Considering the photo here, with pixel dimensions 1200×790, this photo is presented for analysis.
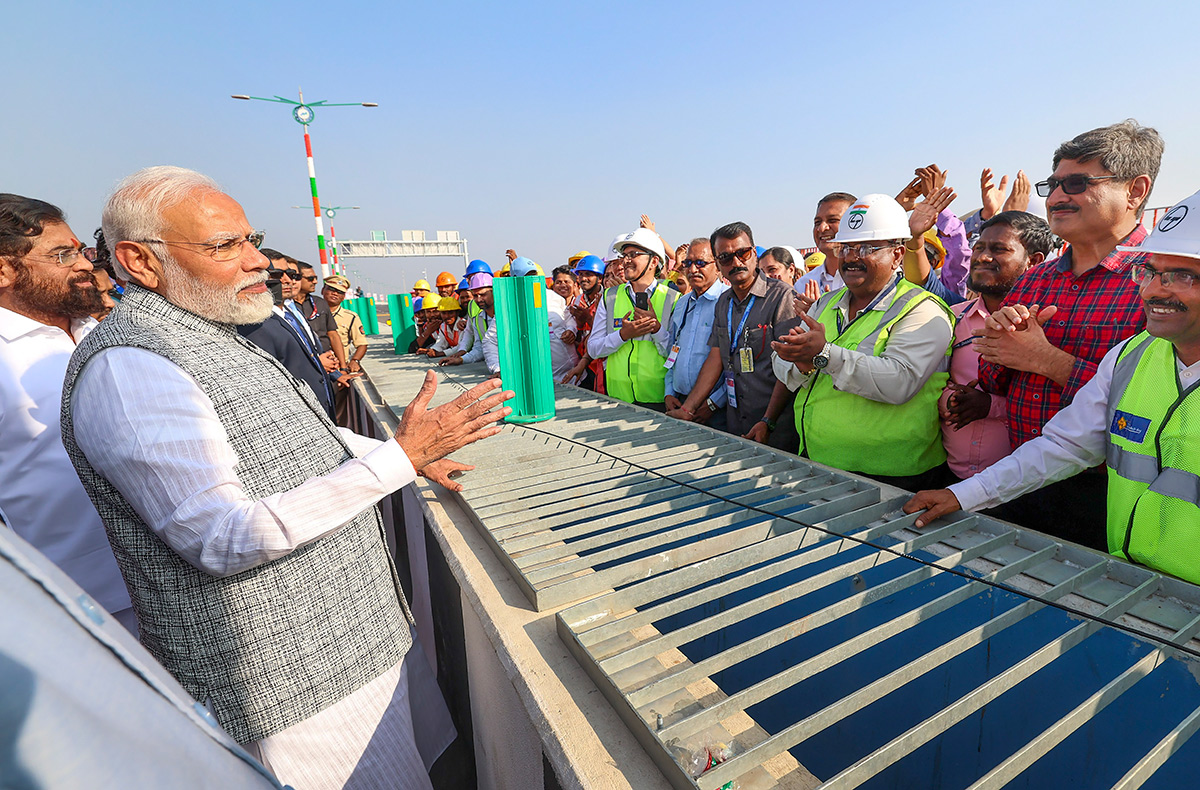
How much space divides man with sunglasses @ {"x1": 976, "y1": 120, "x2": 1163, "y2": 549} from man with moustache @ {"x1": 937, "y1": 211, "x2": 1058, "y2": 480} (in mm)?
204

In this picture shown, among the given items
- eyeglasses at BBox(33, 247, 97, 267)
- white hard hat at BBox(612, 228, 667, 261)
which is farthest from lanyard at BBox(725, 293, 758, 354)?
eyeglasses at BBox(33, 247, 97, 267)

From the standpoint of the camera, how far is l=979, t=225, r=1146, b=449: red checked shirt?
2.19 m

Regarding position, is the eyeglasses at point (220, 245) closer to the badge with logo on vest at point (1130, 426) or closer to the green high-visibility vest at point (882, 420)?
the green high-visibility vest at point (882, 420)

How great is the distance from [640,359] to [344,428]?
288 cm

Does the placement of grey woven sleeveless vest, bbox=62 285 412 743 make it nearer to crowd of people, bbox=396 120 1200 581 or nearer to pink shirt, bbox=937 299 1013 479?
crowd of people, bbox=396 120 1200 581

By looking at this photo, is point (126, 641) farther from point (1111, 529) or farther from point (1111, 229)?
point (1111, 229)

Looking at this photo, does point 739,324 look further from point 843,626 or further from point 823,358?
point 843,626

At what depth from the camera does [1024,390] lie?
2.44 meters

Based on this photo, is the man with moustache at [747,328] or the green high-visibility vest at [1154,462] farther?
the man with moustache at [747,328]

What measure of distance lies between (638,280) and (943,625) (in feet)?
11.7

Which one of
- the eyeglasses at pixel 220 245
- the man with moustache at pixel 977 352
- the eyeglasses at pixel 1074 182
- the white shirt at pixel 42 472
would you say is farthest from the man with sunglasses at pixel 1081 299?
the white shirt at pixel 42 472

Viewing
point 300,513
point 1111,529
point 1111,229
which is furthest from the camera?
point 1111,229

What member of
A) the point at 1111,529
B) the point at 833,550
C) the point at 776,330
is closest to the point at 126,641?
the point at 833,550

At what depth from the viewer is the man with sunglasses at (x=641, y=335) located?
4773 millimetres
